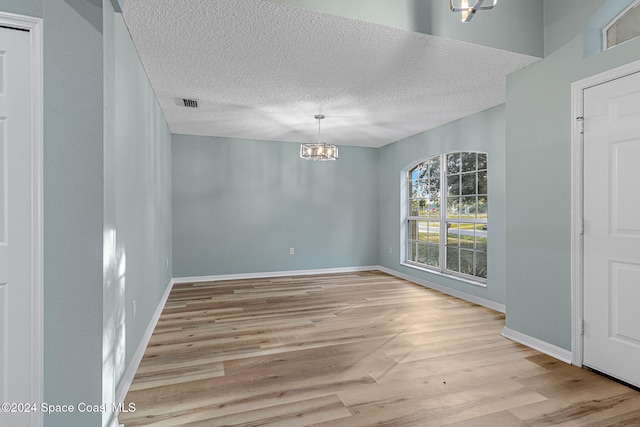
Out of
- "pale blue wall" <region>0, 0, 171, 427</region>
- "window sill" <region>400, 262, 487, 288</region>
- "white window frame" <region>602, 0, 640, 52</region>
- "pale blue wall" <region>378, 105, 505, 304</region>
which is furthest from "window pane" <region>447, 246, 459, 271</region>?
"pale blue wall" <region>0, 0, 171, 427</region>

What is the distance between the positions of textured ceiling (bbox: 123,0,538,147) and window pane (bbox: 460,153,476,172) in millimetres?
564

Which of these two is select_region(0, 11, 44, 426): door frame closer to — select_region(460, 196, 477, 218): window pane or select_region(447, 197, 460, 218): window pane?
select_region(460, 196, 477, 218): window pane

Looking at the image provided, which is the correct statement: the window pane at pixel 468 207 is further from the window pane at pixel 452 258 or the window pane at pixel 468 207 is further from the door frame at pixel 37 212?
the door frame at pixel 37 212

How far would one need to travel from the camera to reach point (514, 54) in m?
2.56

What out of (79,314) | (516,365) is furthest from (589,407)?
(79,314)

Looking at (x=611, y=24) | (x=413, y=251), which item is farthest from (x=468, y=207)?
(x=611, y=24)

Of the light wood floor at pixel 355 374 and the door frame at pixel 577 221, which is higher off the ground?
the door frame at pixel 577 221

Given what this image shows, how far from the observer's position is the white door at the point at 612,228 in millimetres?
2072

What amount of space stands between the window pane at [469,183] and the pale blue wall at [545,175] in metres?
1.41

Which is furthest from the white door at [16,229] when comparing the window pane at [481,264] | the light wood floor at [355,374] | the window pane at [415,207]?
the window pane at [415,207]

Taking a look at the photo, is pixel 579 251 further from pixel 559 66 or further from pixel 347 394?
pixel 347 394

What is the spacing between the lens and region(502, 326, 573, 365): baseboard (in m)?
2.46

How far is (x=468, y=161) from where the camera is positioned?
441 centimetres

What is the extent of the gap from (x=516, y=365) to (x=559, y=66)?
2444 millimetres
